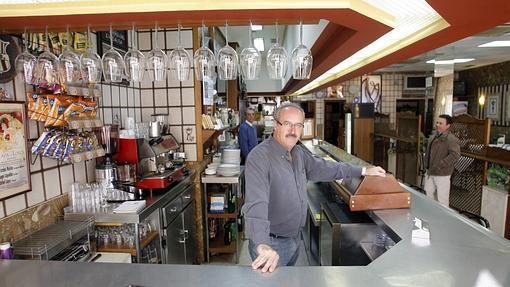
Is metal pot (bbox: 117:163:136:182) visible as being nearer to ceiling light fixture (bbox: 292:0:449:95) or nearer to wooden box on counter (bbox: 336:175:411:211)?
wooden box on counter (bbox: 336:175:411:211)

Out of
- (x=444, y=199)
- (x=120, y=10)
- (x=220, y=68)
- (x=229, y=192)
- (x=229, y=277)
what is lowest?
(x=444, y=199)

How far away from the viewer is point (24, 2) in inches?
52.8

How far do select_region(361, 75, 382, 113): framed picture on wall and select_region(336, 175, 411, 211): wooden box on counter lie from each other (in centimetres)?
889

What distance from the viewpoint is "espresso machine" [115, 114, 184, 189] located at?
2.75 metres

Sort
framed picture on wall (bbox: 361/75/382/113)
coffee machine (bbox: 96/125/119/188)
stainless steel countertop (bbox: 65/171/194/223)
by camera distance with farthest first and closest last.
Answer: framed picture on wall (bbox: 361/75/382/113) → coffee machine (bbox: 96/125/119/188) → stainless steel countertop (bbox: 65/171/194/223)

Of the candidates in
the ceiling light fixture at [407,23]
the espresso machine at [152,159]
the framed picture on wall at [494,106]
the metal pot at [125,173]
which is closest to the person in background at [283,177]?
the ceiling light fixture at [407,23]

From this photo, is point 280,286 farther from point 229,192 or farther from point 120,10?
point 229,192

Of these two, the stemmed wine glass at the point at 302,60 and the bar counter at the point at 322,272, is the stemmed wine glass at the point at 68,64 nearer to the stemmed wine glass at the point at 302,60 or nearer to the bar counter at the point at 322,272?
the bar counter at the point at 322,272

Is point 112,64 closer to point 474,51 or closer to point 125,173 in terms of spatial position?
point 125,173

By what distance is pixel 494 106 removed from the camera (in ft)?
28.0

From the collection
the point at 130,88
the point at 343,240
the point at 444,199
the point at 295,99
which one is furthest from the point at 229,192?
the point at 295,99

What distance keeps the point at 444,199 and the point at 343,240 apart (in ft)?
11.9

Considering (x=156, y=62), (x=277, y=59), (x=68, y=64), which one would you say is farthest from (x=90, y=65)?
(x=277, y=59)

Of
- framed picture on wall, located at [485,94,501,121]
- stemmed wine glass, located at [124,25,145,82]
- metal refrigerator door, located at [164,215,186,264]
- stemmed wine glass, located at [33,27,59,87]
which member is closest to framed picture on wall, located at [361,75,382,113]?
framed picture on wall, located at [485,94,501,121]
